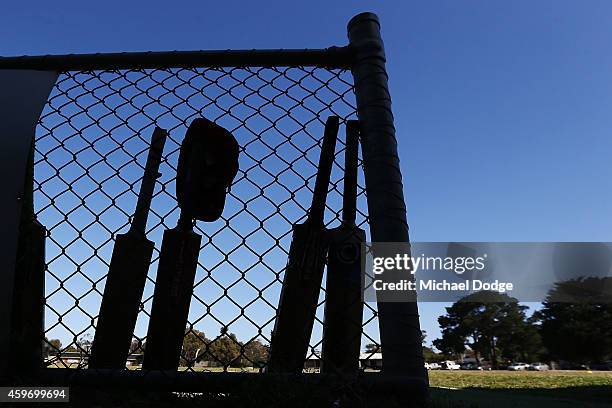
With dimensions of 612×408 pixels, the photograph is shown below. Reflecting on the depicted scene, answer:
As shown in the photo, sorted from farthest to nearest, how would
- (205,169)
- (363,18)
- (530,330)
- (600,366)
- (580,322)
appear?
1. (530,330)
2. (600,366)
3. (580,322)
4. (363,18)
5. (205,169)

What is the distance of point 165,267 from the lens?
134cm

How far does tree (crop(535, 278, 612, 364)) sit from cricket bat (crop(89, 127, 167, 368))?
5453 cm

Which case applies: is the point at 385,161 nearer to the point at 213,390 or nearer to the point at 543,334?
the point at 213,390

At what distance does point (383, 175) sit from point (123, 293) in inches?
34.5

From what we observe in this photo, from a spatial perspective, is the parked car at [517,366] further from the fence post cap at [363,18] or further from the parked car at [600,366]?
the fence post cap at [363,18]

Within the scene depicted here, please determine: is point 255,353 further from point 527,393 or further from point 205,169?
point 527,393

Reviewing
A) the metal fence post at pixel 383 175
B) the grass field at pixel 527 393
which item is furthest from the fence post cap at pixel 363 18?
the grass field at pixel 527 393

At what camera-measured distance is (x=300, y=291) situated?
1.31 metres

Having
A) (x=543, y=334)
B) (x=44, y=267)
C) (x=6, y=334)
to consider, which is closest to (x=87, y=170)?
(x=44, y=267)

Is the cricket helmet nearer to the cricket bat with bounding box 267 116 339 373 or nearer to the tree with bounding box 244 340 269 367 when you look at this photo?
the cricket bat with bounding box 267 116 339 373

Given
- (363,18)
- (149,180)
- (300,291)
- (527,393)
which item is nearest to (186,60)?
(149,180)

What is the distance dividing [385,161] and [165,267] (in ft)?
2.50

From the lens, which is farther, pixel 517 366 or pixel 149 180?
pixel 517 366

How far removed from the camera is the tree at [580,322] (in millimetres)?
46594
